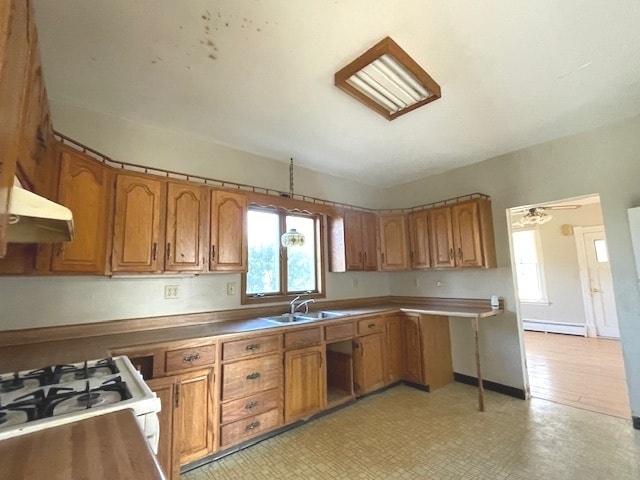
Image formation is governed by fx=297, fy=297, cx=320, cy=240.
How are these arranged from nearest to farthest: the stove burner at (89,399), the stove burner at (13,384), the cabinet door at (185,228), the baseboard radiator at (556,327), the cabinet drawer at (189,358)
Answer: the stove burner at (89,399)
the stove burner at (13,384)
the cabinet drawer at (189,358)
the cabinet door at (185,228)
the baseboard radiator at (556,327)

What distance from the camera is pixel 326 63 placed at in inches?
73.1

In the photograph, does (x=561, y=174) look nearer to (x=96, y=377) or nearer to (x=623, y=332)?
(x=623, y=332)

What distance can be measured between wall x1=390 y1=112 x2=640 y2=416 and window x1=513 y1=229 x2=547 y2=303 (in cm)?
332

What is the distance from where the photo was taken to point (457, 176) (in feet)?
12.3

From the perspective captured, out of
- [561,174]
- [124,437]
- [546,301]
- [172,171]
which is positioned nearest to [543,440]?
[561,174]

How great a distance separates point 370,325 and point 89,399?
2605 mm

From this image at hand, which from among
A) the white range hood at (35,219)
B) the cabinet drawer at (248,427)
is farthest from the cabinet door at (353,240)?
the white range hood at (35,219)

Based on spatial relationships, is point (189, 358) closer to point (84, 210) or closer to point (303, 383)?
point (303, 383)

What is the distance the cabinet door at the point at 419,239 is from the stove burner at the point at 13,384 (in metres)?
3.54

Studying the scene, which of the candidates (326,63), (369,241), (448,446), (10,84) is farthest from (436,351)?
(10,84)

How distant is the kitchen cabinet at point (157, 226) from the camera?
210cm

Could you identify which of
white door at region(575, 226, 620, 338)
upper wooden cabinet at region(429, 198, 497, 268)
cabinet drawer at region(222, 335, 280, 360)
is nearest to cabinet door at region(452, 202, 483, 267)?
upper wooden cabinet at region(429, 198, 497, 268)

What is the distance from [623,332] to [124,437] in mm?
3613

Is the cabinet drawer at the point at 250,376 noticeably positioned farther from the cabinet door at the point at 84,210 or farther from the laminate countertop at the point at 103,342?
the cabinet door at the point at 84,210
